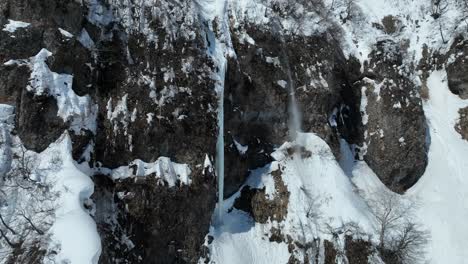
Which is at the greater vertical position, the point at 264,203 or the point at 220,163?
the point at 220,163

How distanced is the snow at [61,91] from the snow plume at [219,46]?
308 inches

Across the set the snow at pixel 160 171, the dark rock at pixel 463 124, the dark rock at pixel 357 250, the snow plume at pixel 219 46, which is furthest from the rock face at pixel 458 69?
the snow at pixel 160 171

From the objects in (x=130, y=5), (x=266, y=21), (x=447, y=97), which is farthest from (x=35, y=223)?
(x=447, y=97)

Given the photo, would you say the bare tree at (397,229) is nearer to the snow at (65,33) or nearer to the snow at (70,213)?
the snow at (70,213)

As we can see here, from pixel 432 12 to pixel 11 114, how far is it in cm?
3597

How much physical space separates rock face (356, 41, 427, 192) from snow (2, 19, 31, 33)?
966 inches

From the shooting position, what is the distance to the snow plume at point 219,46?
27641 mm

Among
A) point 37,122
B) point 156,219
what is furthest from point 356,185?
point 37,122

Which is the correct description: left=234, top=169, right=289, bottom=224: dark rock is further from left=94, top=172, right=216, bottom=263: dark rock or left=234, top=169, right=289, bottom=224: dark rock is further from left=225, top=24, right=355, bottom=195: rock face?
left=94, top=172, right=216, bottom=263: dark rock

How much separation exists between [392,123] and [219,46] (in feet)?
46.4

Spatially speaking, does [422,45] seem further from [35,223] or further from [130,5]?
[35,223]

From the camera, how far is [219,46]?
1208 inches

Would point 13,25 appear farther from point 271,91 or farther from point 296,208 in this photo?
point 296,208

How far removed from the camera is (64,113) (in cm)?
2342
